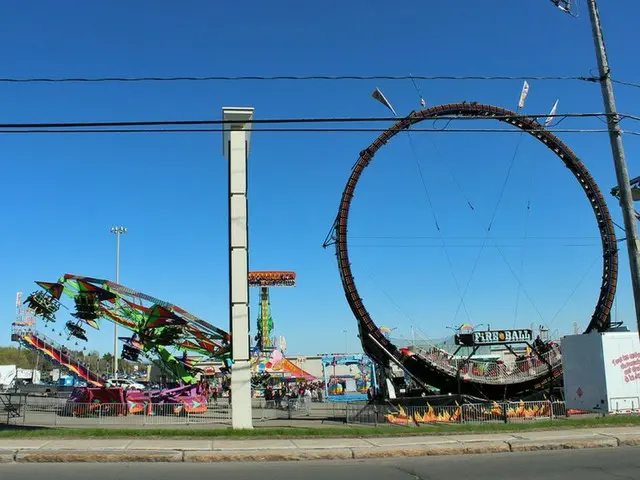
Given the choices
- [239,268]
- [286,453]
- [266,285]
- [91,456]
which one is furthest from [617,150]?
[266,285]

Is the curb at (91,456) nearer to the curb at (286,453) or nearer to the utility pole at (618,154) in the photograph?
the curb at (286,453)

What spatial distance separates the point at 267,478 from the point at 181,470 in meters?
1.80

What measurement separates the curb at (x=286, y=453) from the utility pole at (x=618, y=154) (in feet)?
14.2

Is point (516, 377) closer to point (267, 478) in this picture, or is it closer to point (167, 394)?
point (167, 394)

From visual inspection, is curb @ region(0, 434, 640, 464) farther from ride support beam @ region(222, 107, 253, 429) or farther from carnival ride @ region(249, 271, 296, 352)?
carnival ride @ region(249, 271, 296, 352)

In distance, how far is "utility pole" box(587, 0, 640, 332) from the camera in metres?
14.1

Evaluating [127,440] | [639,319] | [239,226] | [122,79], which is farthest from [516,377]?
[122,79]

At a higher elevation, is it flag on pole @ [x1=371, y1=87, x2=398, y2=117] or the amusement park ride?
flag on pole @ [x1=371, y1=87, x2=398, y2=117]

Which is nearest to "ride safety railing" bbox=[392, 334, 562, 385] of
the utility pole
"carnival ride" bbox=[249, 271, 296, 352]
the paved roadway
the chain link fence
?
the chain link fence

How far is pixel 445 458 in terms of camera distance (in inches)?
447

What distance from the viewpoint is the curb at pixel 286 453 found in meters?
10.8

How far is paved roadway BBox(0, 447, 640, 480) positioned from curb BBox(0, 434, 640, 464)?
0.33 metres

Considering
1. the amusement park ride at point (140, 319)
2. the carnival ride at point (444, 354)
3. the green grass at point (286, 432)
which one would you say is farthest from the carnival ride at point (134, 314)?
the green grass at point (286, 432)

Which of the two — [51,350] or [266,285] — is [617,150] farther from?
[266,285]
